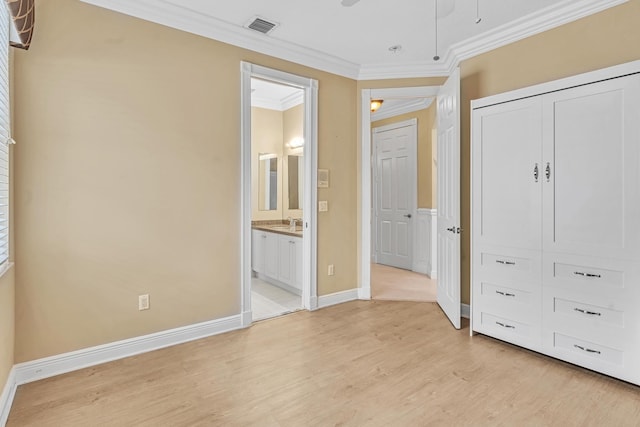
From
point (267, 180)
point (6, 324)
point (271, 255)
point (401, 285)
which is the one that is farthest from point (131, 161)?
point (401, 285)

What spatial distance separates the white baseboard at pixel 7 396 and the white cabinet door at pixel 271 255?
111 inches

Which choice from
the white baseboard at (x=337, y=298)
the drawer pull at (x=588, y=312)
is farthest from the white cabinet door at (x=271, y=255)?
the drawer pull at (x=588, y=312)

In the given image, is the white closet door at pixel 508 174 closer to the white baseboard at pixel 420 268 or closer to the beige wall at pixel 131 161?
the beige wall at pixel 131 161

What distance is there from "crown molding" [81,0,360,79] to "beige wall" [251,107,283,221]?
6.21 ft

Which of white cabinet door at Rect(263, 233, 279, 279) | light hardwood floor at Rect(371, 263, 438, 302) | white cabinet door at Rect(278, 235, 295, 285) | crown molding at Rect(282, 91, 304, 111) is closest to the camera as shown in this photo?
light hardwood floor at Rect(371, 263, 438, 302)

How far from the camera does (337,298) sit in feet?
12.9

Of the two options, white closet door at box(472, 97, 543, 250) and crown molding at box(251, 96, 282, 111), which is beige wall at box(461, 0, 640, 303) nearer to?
white closet door at box(472, 97, 543, 250)

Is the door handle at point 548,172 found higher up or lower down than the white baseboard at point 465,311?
higher up

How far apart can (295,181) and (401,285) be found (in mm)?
2211

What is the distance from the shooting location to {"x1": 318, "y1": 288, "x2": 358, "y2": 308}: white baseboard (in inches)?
150

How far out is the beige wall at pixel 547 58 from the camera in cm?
249

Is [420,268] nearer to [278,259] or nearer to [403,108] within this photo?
[278,259]

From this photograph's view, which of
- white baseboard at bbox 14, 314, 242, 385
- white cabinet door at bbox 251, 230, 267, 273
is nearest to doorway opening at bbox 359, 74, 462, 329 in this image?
white cabinet door at bbox 251, 230, 267, 273

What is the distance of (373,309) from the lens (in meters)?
3.74
